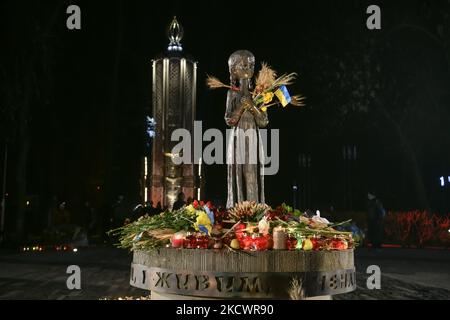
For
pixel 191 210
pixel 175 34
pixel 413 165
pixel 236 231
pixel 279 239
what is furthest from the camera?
pixel 175 34

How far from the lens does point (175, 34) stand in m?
27.6

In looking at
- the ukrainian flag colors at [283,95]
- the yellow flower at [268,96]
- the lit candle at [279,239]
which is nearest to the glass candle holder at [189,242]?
the lit candle at [279,239]

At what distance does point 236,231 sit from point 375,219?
14.6 m

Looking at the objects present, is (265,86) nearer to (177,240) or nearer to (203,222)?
(203,222)

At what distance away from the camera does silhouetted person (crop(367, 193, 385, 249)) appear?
1988cm

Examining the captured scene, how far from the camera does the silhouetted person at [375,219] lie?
19875mm

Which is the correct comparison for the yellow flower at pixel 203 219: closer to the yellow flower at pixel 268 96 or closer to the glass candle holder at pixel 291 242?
the glass candle holder at pixel 291 242

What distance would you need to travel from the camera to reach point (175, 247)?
6359mm

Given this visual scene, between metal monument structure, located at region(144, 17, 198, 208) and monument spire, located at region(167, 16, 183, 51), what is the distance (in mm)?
1014

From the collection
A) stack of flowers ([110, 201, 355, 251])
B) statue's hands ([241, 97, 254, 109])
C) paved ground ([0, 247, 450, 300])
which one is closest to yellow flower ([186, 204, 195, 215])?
stack of flowers ([110, 201, 355, 251])

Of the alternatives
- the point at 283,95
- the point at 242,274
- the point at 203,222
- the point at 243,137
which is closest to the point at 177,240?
the point at 203,222

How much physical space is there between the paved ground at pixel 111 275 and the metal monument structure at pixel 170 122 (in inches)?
266

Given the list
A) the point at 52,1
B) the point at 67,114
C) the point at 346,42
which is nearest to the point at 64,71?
the point at 67,114

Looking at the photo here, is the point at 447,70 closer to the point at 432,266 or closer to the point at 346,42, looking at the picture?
the point at 346,42
